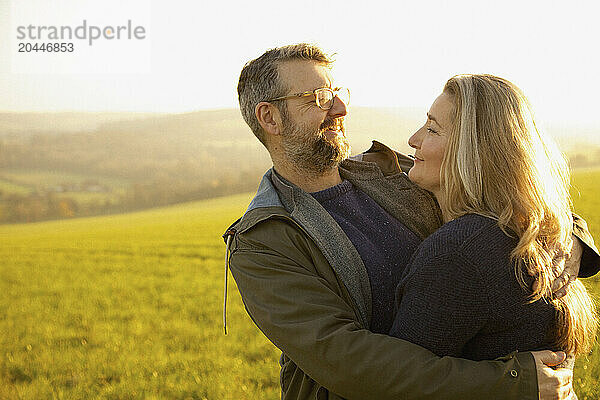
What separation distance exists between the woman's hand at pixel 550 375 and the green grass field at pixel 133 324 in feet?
10.5

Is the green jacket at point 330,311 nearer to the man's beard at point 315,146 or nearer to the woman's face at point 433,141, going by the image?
the man's beard at point 315,146

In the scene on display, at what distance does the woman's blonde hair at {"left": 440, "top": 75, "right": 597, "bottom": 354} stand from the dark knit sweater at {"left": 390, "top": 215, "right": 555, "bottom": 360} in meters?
0.04

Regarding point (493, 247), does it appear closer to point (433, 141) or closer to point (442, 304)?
point (442, 304)

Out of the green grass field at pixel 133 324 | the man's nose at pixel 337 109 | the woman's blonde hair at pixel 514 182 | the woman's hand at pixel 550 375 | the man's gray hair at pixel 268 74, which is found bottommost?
the green grass field at pixel 133 324

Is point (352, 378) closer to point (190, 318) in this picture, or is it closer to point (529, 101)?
point (529, 101)

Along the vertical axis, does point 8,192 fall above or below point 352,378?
below

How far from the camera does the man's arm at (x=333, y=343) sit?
6.75 ft

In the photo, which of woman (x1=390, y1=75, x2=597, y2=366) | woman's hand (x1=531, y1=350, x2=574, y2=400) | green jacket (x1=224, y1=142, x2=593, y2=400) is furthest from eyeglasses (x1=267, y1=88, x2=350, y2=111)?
woman's hand (x1=531, y1=350, x2=574, y2=400)

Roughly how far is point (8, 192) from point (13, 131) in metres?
2.11

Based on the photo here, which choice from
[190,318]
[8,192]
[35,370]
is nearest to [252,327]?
[190,318]

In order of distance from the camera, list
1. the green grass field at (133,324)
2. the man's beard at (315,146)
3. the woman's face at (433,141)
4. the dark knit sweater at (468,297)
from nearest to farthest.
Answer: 1. the dark knit sweater at (468,297)
2. the woman's face at (433,141)
3. the man's beard at (315,146)
4. the green grass field at (133,324)

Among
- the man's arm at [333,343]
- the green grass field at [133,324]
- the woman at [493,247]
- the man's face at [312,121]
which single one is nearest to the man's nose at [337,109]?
the man's face at [312,121]

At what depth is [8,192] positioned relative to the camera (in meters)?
22.6

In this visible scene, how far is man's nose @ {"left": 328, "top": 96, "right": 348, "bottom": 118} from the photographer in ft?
9.63
